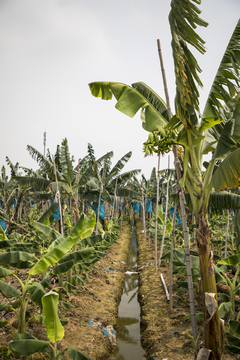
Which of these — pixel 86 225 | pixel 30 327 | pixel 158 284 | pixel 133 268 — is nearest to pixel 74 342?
pixel 30 327

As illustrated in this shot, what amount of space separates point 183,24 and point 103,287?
23.9ft

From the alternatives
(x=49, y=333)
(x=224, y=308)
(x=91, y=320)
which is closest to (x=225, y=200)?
(x=224, y=308)

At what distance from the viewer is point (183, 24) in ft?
10.1

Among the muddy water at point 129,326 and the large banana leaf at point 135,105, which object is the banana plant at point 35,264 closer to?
the large banana leaf at point 135,105

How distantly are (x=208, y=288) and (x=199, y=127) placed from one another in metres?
2.34

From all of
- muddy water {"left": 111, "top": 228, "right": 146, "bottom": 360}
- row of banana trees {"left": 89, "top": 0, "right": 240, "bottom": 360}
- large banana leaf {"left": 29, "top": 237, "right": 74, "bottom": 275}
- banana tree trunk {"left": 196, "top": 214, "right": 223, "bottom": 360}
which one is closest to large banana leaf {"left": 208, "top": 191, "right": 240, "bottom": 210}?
row of banana trees {"left": 89, "top": 0, "right": 240, "bottom": 360}

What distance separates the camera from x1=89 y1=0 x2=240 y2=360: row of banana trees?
3110mm

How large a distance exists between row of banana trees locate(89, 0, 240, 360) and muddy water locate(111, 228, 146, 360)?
7.67ft

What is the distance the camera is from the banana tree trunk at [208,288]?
10.9 ft

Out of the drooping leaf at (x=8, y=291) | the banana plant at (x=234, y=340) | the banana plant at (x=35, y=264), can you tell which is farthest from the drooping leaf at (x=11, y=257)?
the banana plant at (x=234, y=340)

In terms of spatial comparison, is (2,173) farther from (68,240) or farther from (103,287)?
(68,240)

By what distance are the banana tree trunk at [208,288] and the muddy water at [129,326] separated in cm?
216

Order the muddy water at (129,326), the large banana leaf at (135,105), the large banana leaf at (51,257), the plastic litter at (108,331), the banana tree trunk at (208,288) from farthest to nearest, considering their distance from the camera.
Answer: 1. the plastic litter at (108,331)
2. the muddy water at (129,326)
3. the large banana leaf at (135,105)
4. the banana tree trunk at (208,288)
5. the large banana leaf at (51,257)

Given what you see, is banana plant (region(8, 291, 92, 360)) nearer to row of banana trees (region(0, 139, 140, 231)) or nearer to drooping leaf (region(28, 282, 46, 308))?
drooping leaf (region(28, 282, 46, 308))
